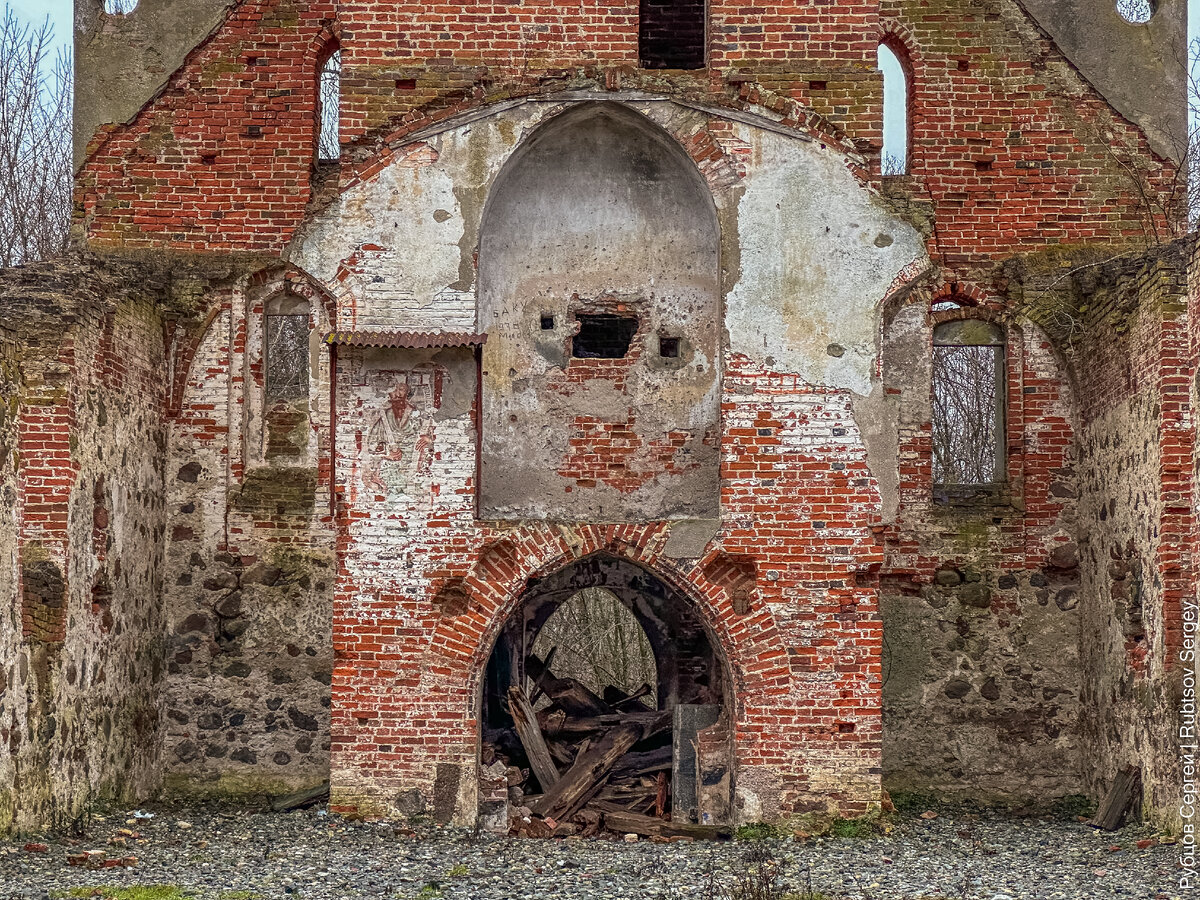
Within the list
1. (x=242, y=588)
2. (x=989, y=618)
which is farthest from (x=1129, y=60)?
(x=242, y=588)

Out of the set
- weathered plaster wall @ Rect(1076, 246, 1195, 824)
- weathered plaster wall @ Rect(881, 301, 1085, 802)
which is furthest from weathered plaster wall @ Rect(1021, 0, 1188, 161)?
weathered plaster wall @ Rect(881, 301, 1085, 802)

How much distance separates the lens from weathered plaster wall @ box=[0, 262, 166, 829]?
9.95m

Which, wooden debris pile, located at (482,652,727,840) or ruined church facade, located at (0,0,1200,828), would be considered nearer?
ruined church facade, located at (0,0,1200,828)

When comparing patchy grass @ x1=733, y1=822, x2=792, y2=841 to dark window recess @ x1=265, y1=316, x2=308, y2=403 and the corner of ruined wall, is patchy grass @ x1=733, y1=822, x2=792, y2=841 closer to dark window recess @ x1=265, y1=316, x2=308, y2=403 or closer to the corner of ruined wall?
the corner of ruined wall

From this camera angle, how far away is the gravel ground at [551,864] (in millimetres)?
8484

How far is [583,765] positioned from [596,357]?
3.29 meters

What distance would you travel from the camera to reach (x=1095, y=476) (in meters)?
12.0

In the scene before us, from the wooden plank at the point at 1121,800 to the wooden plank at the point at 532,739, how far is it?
166 inches

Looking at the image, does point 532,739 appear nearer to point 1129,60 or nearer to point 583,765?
point 583,765

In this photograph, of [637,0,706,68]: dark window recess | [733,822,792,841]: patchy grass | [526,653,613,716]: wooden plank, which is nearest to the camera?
[733,822,792,841]: patchy grass

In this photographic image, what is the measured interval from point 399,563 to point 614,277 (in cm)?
286

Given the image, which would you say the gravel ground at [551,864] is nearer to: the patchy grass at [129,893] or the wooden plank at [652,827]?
the patchy grass at [129,893]

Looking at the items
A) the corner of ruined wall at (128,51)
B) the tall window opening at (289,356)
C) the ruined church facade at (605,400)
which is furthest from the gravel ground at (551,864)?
the tall window opening at (289,356)

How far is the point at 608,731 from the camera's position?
485 inches
